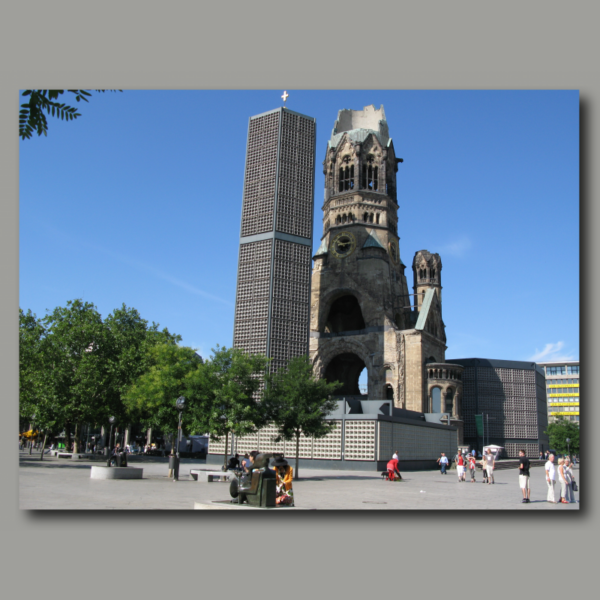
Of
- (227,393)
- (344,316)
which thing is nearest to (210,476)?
(227,393)

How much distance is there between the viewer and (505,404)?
70.3 metres

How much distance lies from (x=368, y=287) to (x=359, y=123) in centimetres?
2273

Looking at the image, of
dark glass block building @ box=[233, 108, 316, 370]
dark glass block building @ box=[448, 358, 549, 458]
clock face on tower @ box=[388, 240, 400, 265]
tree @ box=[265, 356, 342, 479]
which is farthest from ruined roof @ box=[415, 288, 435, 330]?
tree @ box=[265, 356, 342, 479]

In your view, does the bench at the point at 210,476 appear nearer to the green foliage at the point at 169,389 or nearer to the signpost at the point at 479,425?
the green foliage at the point at 169,389

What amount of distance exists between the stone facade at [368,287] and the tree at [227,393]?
1334 inches

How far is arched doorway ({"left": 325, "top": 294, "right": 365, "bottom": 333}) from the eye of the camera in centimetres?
6906

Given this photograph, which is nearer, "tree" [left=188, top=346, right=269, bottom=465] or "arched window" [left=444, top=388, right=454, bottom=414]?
"tree" [left=188, top=346, right=269, bottom=465]

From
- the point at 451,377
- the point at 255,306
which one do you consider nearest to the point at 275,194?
the point at 255,306

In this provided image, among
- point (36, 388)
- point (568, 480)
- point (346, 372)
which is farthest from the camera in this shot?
point (346, 372)

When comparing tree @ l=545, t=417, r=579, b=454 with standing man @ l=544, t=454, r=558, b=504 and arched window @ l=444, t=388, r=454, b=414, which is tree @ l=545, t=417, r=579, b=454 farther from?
standing man @ l=544, t=454, r=558, b=504

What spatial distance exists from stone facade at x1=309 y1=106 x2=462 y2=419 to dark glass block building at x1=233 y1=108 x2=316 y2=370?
54.8 feet

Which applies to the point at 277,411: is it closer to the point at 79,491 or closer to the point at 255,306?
the point at 79,491

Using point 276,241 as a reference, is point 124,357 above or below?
below

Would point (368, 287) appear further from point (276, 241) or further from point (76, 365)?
point (76, 365)
